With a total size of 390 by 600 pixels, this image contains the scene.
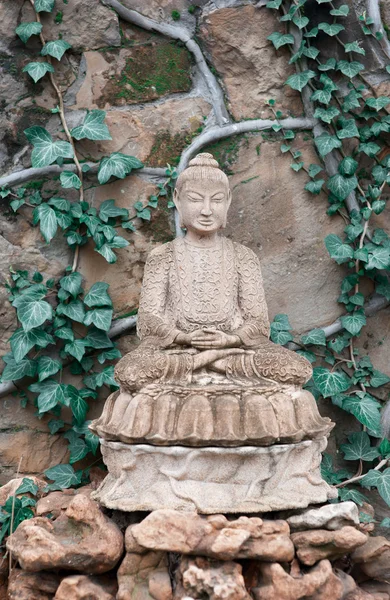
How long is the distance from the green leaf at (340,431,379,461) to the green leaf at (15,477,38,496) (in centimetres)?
229

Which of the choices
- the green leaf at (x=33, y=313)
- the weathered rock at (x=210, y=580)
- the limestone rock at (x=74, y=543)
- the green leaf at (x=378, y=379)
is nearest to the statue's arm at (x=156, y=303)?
the green leaf at (x=33, y=313)

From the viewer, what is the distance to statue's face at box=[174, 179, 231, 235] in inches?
154

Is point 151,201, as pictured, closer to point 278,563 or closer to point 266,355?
point 266,355

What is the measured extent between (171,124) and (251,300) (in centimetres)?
193

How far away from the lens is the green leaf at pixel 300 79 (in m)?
5.03

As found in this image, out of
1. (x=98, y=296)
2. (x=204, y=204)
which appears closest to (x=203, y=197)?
(x=204, y=204)

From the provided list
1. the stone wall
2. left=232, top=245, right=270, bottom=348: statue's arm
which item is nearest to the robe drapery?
left=232, top=245, right=270, bottom=348: statue's arm

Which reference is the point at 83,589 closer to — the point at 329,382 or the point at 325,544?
the point at 325,544

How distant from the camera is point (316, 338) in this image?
4.91 m

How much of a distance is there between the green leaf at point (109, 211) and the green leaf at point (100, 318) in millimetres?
708

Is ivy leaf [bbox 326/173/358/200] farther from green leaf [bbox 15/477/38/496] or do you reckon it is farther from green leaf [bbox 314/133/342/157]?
green leaf [bbox 15/477/38/496]

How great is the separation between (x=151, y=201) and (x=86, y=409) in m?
1.70

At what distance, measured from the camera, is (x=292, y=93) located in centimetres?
523

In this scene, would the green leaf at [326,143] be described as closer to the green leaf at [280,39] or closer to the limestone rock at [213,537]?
the green leaf at [280,39]
